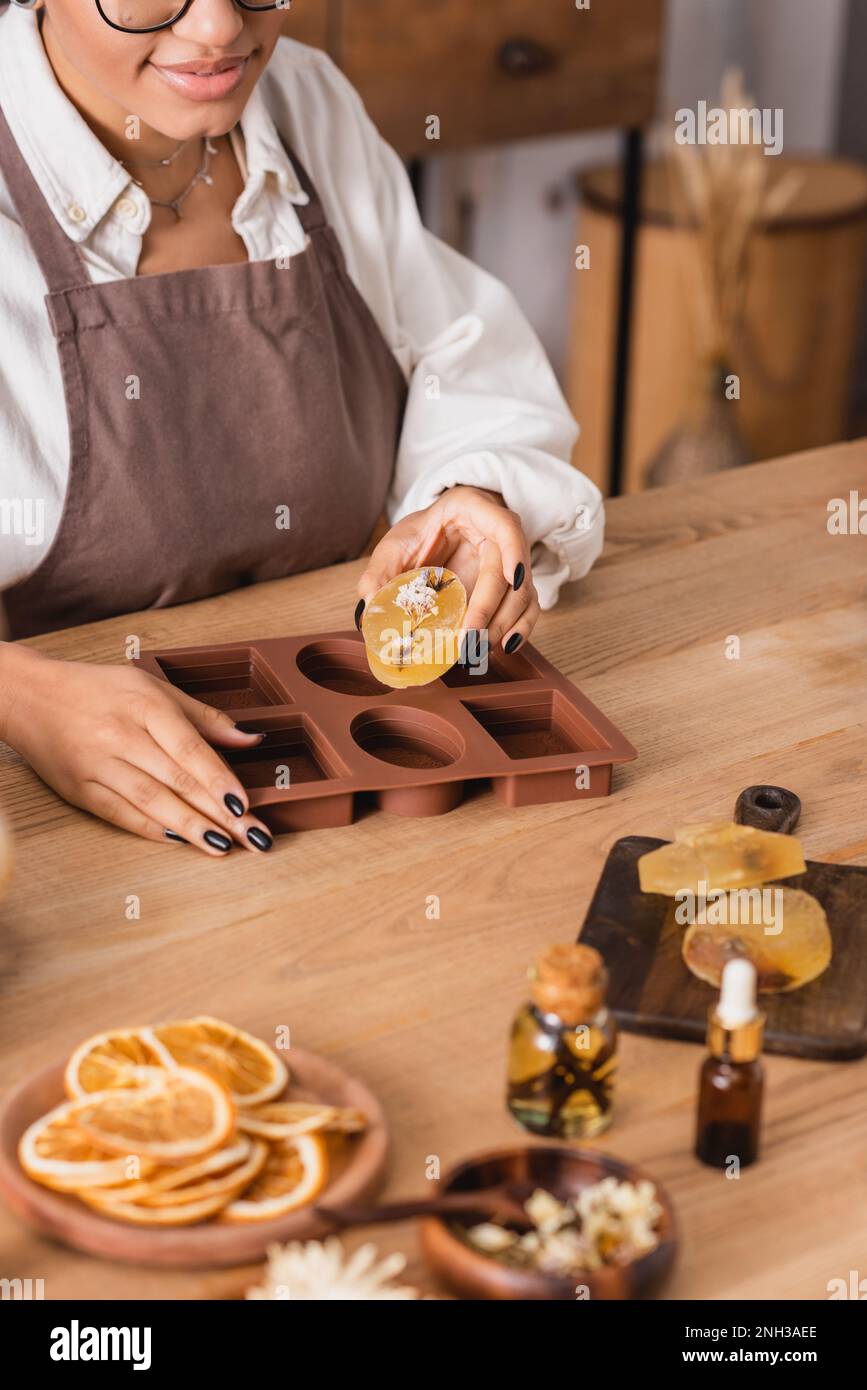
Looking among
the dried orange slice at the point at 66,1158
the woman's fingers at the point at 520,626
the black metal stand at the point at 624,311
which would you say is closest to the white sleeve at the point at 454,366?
the woman's fingers at the point at 520,626

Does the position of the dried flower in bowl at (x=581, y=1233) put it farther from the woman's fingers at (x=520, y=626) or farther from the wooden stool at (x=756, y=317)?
the wooden stool at (x=756, y=317)

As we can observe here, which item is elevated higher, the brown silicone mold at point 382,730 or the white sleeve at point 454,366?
the white sleeve at point 454,366

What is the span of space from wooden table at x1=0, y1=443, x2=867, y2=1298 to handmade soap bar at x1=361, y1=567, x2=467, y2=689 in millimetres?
149

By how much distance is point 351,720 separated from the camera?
4.75ft

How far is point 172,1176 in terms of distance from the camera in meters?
0.92

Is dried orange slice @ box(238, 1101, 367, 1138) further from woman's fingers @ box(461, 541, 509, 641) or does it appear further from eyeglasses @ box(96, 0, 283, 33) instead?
eyeglasses @ box(96, 0, 283, 33)

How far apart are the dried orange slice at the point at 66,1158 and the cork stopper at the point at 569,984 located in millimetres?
248

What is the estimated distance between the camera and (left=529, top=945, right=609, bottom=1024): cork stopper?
0.98m

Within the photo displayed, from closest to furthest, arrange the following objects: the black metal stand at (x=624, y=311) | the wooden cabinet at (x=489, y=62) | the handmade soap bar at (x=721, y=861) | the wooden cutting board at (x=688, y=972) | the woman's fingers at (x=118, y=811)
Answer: the wooden cutting board at (x=688, y=972) → the handmade soap bar at (x=721, y=861) → the woman's fingers at (x=118, y=811) → the wooden cabinet at (x=489, y=62) → the black metal stand at (x=624, y=311)

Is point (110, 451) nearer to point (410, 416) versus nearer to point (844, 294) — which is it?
point (410, 416)

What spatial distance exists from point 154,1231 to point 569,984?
27 cm

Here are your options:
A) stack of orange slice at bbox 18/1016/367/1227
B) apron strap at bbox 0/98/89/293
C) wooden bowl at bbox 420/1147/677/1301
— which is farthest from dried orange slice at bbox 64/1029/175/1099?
apron strap at bbox 0/98/89/293

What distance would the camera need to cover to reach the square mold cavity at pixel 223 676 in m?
1.54
